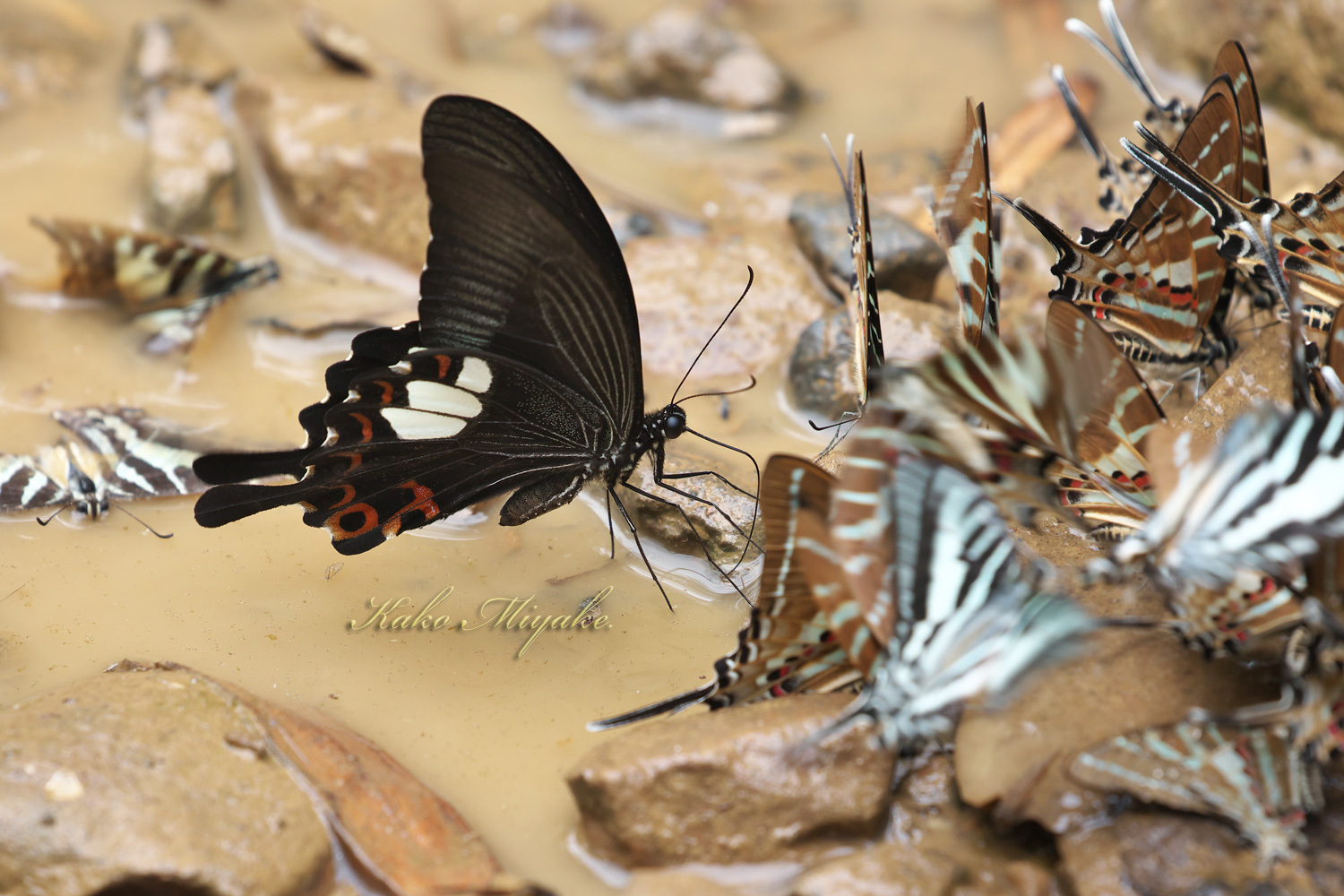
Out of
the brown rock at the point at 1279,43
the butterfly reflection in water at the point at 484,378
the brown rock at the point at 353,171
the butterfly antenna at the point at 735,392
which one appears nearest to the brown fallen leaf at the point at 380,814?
the butterfly reflection in water at the point at 484,378

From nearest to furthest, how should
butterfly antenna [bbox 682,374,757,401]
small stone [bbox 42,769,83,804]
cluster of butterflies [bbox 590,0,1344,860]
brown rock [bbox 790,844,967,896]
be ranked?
1. cluster of butterflies [bbox 590,0,1344,860]
2. brown rock [bbox 790,844,967,896]
3. small stone [bbox 42,769,83,804]
4. butterfly antenna [bbox 682,374,757,401]

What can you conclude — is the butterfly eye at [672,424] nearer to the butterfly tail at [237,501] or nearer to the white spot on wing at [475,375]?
the white spot on wing at [475,375]

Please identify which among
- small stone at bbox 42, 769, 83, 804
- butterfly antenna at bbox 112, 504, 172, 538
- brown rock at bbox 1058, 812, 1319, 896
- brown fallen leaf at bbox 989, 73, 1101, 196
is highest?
brown fallen leaf at bbox 989, 73, 1101, 196

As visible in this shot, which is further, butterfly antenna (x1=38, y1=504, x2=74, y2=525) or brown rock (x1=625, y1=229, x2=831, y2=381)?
brown rock (x1=625, y1=229, x2=831, y2=381)

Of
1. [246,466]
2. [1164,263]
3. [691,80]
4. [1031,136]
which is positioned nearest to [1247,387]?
[1164,263]

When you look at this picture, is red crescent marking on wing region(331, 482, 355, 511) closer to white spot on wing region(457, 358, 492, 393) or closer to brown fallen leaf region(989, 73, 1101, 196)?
white spot on wing region(457, 358, 492, 393)

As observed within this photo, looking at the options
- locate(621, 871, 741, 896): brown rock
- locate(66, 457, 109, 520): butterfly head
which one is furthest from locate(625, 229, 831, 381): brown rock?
locate(621, 871, 741, 896): brown rock

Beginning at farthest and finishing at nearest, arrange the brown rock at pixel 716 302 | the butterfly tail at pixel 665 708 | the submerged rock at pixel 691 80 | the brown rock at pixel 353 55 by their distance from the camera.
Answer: the submerged rock at pixel 691 80, the brown rock at pixel 353 55, the brown rock at pixel 716 302, the butterfly tail at pixel 665 708
